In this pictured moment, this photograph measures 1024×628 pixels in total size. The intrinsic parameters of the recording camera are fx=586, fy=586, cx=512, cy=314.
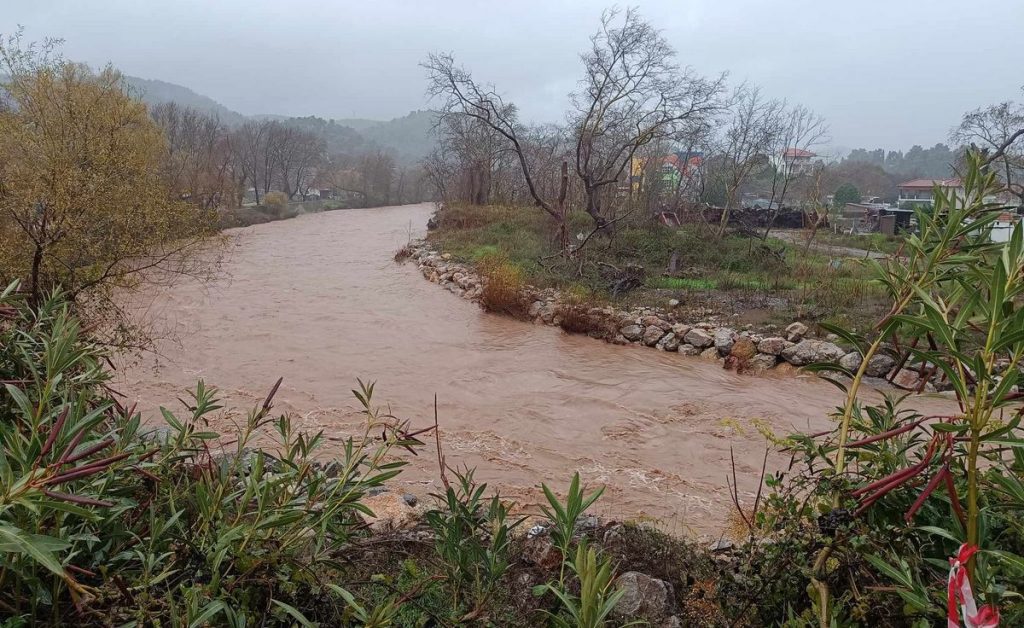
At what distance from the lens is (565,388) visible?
7199 mm

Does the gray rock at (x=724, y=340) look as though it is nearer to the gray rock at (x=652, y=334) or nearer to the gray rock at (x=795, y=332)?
the gray rock at (x=795, y=332)

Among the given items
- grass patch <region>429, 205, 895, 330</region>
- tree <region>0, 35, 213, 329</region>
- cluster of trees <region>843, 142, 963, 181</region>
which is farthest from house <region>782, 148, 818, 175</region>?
cluster of trees <region>843, 142, 963, 181</region>

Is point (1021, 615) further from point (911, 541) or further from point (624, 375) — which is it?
point (624, 375)

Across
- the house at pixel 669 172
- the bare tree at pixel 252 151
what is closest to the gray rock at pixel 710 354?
the house at pixel 669 172

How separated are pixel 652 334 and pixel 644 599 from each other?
7.35 meters

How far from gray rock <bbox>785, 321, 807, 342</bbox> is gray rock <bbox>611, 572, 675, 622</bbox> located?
714cm

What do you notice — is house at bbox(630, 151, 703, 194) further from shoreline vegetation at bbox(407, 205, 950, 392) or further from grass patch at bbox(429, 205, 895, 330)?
shoreline vegetation at bbox(407, 205, 950, 392)

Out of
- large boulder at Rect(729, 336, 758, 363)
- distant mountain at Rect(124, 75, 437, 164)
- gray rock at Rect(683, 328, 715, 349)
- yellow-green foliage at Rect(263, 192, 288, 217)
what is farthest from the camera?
distant mountain at Rect(124, 75, 437, 164)

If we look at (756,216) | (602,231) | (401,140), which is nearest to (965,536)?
(602,231)

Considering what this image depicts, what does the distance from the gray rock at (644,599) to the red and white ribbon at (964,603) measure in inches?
40.4

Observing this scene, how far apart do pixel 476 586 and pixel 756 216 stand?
18677mm

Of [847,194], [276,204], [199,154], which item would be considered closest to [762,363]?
[276,204]

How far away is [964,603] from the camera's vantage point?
0.93m

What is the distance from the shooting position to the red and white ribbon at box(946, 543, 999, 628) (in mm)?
916
